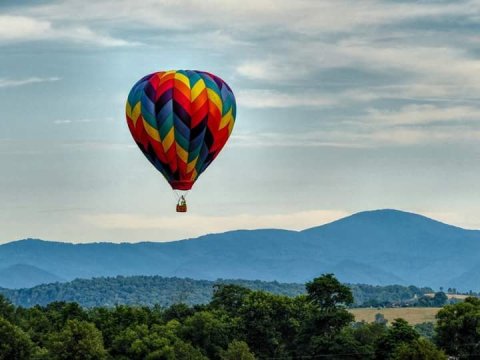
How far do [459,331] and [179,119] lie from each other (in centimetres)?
4380

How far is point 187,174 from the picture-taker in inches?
4094

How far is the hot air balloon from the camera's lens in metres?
102

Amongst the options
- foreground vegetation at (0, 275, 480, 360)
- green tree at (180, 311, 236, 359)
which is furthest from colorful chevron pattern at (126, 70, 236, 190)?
green tree at (180, 311, 236, 359)

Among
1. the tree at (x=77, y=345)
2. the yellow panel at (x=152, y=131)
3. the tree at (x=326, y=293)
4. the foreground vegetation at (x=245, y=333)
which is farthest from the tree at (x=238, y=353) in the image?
the yellow panel at (x=152, y=131)

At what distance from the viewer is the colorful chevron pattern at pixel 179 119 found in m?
102

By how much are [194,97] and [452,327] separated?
43.0 metres

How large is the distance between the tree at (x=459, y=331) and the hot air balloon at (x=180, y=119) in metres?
37.7

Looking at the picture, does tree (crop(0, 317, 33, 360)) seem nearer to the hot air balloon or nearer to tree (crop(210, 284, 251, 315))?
the hot air balloon

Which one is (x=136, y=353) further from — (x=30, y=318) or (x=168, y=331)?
(x=30, y=318)

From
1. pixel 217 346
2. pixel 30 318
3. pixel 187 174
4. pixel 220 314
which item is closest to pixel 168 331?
pixel 217 346

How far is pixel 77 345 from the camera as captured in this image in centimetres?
12769

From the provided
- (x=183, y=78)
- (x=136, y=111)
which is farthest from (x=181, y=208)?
(x=183, y=78)

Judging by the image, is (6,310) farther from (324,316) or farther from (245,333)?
(324,316)

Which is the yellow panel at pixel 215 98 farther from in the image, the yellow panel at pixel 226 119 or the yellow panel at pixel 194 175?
the yellow panel at pixel 194 175
